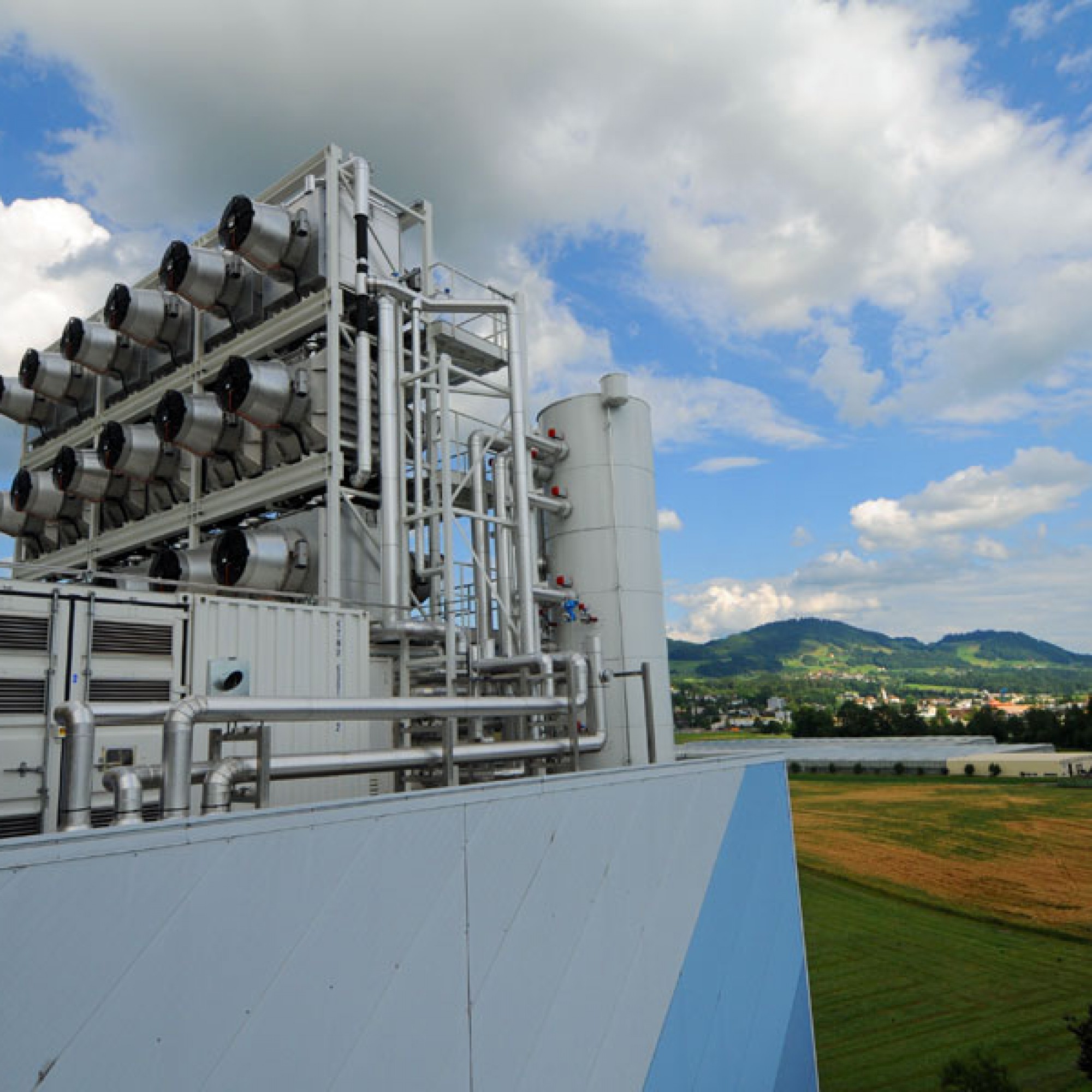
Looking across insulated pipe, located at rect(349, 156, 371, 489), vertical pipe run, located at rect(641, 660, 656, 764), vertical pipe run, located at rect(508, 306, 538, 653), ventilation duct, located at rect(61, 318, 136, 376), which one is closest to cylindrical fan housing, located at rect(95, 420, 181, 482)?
ventilation duct, located at rect(61, 318, 136, 376)

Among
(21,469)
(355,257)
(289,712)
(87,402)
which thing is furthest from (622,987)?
(21,469)

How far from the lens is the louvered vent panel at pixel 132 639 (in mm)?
9320

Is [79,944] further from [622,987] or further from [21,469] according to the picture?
[21,469]

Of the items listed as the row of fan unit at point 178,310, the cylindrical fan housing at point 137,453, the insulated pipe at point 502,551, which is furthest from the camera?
the cylindrical fan housing at point 137,453

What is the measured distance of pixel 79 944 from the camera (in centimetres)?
385

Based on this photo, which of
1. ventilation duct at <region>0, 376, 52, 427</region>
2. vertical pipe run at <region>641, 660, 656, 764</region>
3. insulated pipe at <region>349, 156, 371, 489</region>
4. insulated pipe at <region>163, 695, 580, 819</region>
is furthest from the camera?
ventilation duct at <region>0, 376, 52, 427</region>

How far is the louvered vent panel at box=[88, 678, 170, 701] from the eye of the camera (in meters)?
9.19

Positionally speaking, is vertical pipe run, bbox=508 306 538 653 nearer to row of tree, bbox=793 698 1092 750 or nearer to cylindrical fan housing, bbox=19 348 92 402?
cylindrical fan housing, bbox=19 348 92 402

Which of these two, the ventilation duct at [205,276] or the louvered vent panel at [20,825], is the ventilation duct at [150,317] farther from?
the louvered vent panel at [20,825]

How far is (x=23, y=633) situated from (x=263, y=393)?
774 centimetres

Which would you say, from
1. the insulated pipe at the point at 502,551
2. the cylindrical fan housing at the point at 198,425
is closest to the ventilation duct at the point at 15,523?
the cylindrical fan housing at the point at 198,425

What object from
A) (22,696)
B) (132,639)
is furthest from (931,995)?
(22,696)

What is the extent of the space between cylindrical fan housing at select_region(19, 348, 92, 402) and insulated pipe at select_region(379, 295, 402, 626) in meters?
13.1

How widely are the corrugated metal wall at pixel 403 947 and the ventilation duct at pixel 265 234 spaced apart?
43.0 feet
